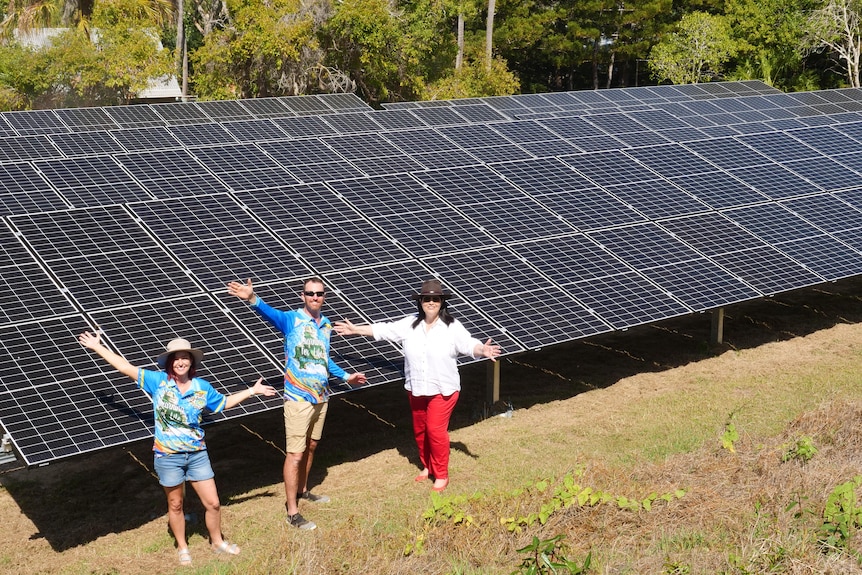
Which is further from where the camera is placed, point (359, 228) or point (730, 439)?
point (359, 228)

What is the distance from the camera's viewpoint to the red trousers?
1038 cm

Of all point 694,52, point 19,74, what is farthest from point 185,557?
point 694,52

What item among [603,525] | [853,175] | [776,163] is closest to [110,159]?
[603,525]

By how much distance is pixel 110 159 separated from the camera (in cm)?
1543

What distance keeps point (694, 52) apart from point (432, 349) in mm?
45007

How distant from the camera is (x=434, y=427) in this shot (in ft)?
34.3

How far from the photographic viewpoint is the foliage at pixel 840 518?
8602 mm

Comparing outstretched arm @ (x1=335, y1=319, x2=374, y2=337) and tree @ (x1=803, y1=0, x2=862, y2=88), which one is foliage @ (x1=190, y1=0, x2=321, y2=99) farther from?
outstretched arm @ (x1=335, y1=319, x2=374, y2=337)

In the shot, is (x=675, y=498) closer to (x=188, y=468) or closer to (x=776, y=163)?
(x=188, y=468)

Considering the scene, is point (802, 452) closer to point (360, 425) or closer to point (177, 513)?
point (360, 425)

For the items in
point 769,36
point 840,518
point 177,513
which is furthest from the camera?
point 769,36

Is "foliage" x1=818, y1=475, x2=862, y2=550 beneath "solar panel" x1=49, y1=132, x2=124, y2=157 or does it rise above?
beneath

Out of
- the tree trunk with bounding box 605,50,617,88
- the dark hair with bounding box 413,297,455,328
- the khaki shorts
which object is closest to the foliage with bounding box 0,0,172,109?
the tree trunk with bounding box 605,50,617,88

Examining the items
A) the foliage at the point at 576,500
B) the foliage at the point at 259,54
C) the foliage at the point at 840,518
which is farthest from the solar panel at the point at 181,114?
the foliage at the point at 259,54
